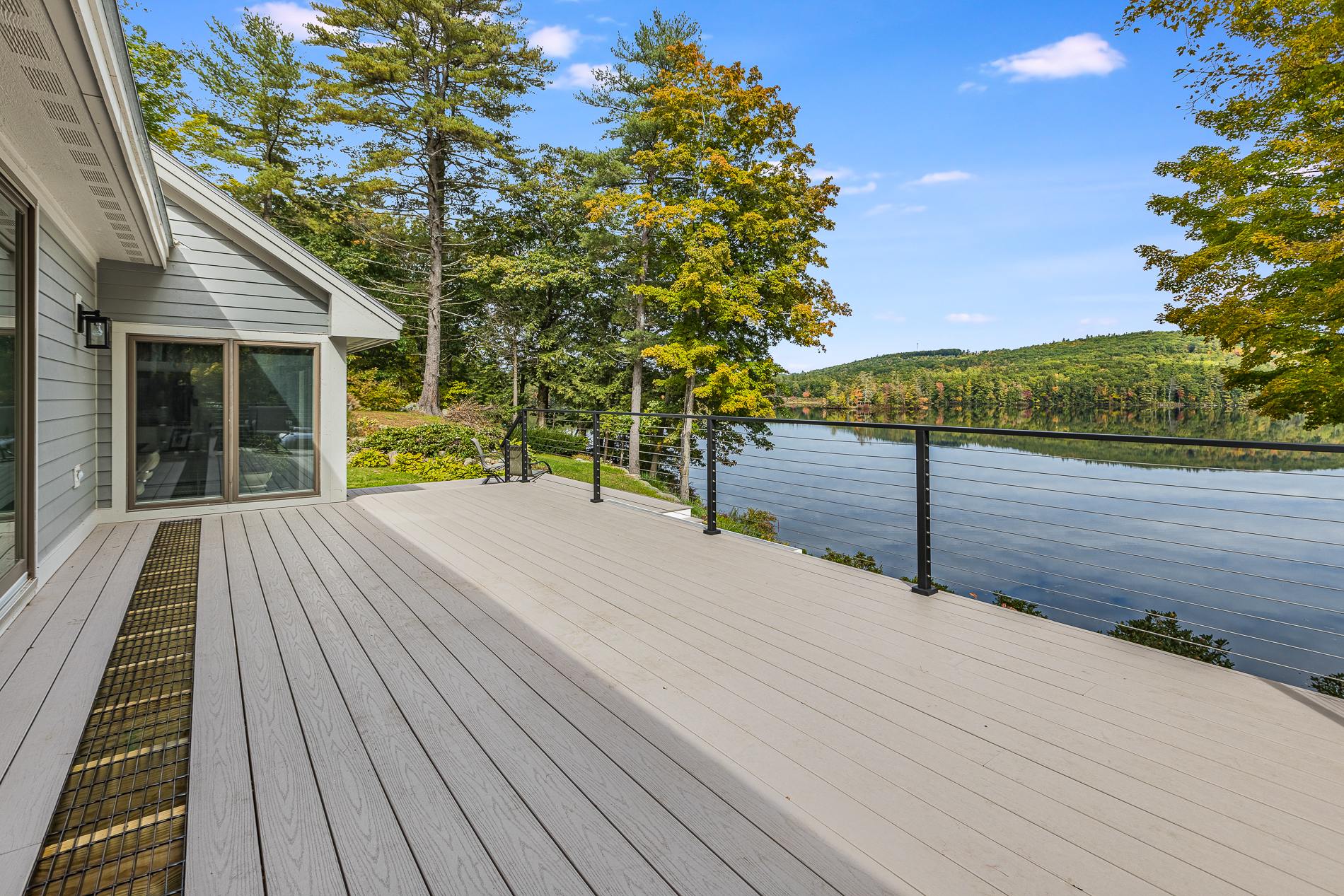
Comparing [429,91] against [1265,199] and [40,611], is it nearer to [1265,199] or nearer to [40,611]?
[40,611]

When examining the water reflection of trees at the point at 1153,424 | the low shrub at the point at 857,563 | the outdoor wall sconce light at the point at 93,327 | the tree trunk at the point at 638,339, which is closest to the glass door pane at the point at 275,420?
the outdoor wall sconce light at the point at 93,327

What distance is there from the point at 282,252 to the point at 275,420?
61.0 inches

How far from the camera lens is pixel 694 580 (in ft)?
11.3

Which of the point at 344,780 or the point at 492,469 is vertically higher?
the point at 492,469

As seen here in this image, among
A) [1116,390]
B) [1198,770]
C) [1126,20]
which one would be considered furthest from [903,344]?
[1198,770]

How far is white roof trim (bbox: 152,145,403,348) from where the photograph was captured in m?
5.20

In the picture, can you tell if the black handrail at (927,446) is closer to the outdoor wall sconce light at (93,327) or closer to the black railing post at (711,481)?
the black railing post at (711,481)

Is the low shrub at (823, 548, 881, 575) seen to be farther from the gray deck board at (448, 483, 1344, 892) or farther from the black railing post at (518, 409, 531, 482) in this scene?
the black railing post at (518, 409, 531, 482)

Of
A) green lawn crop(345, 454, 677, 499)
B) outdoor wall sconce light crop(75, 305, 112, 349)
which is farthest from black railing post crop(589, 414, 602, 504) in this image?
outdoor wall sconce light crop(75, 305, 112, 349)

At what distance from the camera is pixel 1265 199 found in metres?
7.05

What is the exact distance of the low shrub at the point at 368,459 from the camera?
31.8 ft

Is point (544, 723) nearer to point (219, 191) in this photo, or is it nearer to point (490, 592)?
point (490, 592)

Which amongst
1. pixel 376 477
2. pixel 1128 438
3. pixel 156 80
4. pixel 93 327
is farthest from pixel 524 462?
pixel 156 80

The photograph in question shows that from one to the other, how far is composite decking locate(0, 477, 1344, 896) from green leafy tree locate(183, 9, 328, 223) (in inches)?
678
